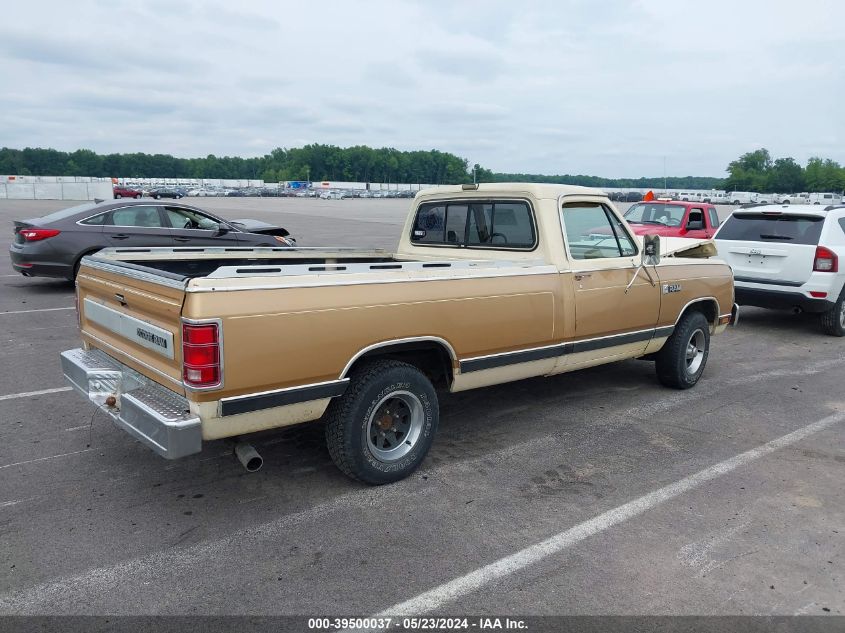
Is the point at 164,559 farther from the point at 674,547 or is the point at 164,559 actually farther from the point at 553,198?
the point at 553,198

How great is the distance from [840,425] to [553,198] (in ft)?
10.3

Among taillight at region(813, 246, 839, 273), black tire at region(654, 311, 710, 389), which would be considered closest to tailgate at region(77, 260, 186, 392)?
black tire at region(654, 311, 710, 389)

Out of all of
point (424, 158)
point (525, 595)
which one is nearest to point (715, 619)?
point (525, 595)

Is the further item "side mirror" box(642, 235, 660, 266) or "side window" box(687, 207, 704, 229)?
"side window" box(687, 207, 704, 229)

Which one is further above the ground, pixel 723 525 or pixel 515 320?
pixel 515 320

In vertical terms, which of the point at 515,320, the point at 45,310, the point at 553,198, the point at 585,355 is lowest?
the point at 45,310

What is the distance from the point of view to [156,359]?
3730mm

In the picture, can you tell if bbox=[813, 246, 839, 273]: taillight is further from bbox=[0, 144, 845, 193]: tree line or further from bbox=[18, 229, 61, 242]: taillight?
bbox=[0, 144, 845, 193]: tree line

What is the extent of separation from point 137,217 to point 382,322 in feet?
28.6

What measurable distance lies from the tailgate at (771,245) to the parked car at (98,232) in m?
8.20

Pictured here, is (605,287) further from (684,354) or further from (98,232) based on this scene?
(98,232)

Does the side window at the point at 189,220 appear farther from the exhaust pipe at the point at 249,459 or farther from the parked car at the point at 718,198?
the parked car at the point at 718,198

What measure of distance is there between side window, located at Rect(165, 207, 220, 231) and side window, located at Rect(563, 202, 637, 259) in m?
7.96

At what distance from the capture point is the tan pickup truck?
11.2 feet
